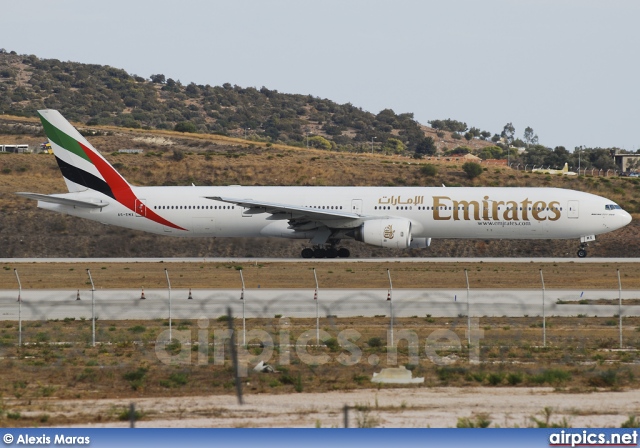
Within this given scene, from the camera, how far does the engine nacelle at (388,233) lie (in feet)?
161

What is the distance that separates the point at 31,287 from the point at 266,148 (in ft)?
216

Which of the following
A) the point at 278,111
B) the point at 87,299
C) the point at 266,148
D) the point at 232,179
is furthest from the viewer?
the point at 278,111

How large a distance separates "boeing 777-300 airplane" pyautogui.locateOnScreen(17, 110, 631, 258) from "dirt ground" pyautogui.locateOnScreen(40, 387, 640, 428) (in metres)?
30.9

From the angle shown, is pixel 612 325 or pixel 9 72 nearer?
pixel 612 325

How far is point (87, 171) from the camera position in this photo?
51.9 m

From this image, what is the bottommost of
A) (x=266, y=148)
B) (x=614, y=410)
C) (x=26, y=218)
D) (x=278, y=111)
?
(x=614, y=410)

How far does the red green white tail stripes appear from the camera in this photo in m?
52.0

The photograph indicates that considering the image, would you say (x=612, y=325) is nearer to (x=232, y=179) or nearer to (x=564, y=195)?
(x=564, y=195)

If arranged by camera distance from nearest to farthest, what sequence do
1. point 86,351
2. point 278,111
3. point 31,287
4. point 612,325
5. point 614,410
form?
point 614,410 < point 86,351 < point 612,325 < point 31,287 < point 278,111

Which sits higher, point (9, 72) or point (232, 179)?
point (9, 72)

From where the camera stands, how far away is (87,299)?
108 ft

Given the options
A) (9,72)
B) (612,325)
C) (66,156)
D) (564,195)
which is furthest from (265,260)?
(9,72)

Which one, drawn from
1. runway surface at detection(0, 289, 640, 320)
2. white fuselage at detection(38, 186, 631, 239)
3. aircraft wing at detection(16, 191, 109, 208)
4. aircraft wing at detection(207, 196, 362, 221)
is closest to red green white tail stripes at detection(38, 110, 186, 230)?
white fuselage at detection(38, 186, 631, 239)

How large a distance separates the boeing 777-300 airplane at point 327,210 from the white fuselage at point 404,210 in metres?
0.05
